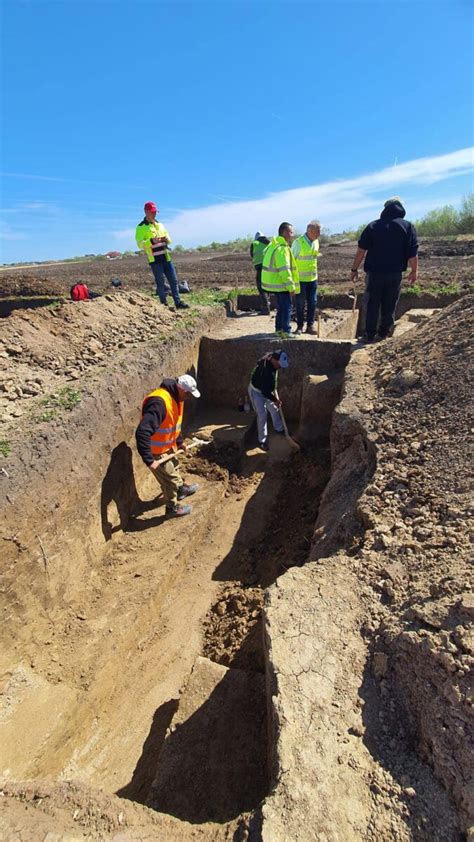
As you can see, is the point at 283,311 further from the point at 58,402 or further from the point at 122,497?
the point at 58,402

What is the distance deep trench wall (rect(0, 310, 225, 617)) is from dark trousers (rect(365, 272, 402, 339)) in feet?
10.2

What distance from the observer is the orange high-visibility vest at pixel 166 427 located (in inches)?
188

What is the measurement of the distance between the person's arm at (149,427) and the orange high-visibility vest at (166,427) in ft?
0.25

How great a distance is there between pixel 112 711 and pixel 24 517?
1596 mm

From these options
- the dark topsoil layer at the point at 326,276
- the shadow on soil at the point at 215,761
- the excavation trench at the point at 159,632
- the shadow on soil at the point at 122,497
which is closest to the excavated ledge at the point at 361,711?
the shadow on soil at the point at 215,761

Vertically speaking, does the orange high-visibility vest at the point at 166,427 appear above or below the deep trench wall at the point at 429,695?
above

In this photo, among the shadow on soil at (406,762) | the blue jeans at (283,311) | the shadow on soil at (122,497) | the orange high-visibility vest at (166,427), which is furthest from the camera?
the blue jeans at (283,311)

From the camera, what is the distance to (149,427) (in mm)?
4586

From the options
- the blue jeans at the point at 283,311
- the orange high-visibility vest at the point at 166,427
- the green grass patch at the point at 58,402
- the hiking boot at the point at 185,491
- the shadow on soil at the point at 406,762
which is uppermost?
the blue jeans at the point at 283,311

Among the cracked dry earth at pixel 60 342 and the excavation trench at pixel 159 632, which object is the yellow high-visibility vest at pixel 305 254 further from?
the cracked dry earth at pixel 60 342

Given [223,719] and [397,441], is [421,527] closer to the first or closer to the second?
[397,441]

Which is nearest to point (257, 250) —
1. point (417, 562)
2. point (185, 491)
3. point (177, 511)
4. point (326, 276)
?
point (185, 491)

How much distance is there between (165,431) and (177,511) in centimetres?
95

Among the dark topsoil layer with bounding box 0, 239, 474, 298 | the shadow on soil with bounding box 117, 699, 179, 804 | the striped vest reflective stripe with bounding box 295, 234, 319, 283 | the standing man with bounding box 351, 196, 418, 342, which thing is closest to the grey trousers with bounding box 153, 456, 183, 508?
the shadow on soil with bounding box 117, 699, 179, 804
